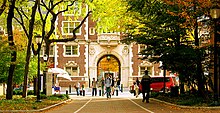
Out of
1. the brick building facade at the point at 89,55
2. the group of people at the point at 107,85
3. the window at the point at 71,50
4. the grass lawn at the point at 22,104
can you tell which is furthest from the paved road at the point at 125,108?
the window at the point at 71,50

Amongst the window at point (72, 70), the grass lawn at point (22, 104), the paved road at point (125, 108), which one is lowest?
the paved road at point (125, 108)

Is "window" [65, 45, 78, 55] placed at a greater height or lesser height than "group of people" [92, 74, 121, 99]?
greater

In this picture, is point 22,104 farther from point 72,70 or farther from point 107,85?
point 72,70

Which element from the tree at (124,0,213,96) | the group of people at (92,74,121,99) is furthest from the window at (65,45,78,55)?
the tree at (124,0,213,96)

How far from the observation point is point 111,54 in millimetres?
65438

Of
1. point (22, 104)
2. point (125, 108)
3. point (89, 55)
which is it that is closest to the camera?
point (125, 108)

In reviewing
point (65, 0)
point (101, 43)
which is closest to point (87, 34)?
point (101, 43)

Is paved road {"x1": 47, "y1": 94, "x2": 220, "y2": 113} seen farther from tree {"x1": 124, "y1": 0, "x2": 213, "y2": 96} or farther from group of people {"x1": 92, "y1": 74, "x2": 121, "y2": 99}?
group of people {"x1": 92, "y1": 74, "x2": 121, "y2": 99}

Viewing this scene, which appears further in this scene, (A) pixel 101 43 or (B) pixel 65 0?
(A) pixel 101 43

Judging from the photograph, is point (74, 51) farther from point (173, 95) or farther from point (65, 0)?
point (173, 95)

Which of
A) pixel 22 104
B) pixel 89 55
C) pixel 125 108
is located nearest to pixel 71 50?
pixel 89 55

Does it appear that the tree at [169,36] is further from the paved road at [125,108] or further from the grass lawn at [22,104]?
the grass lawn at [22,104]

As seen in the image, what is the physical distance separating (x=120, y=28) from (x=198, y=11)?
1251 centimetres

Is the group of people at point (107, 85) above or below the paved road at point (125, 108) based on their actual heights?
above
